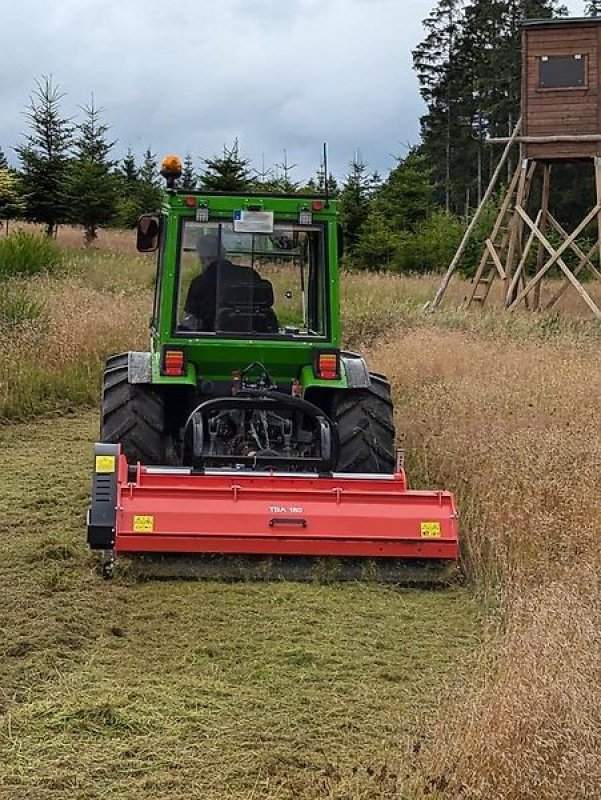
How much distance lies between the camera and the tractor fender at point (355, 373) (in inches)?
266

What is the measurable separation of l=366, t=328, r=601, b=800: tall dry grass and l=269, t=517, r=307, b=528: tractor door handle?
919mm

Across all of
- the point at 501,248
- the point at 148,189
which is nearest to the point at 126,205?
the point at 148,189

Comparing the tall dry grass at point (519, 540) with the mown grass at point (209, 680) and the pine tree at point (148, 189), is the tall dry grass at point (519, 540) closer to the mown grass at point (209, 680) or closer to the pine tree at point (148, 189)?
the mown grass at point (209, 680)

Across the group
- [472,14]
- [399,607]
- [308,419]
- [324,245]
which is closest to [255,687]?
[399,607]

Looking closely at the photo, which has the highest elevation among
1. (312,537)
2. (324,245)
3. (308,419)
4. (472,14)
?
(472,14)

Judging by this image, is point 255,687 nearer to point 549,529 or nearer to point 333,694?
point 333,694

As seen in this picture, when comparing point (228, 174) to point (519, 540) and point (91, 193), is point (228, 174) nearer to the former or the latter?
point (91, 193)

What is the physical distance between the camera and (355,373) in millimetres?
6910

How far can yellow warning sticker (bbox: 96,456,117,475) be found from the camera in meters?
5.77

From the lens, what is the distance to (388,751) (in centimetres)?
381

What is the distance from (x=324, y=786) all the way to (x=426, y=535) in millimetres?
2235

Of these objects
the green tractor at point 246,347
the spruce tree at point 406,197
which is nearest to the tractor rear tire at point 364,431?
the green tractor at point 246,347

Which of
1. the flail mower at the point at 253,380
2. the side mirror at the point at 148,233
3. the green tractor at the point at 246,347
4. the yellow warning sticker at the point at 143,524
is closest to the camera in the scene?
the yellow warning sticker at the point at 143,524

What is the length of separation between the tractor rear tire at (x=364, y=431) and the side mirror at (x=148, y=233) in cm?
148
